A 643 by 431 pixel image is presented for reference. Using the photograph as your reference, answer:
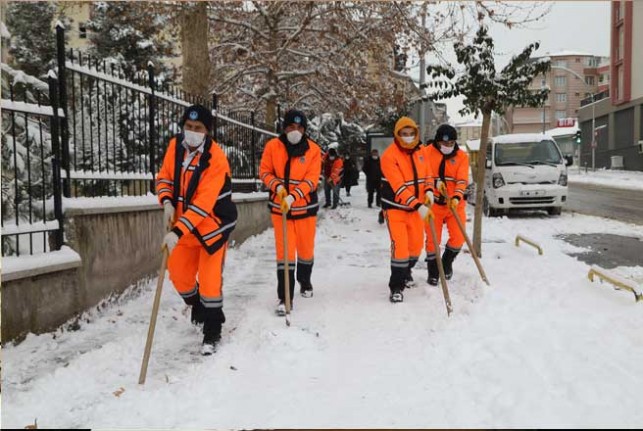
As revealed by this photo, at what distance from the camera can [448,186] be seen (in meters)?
6.81

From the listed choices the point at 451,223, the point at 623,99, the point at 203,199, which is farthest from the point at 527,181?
the point at 623,99

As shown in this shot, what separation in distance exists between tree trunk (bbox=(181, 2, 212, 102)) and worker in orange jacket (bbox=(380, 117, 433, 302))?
6.34 meters

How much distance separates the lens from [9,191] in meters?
5.50

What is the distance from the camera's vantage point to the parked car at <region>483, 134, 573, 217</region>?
14.4m

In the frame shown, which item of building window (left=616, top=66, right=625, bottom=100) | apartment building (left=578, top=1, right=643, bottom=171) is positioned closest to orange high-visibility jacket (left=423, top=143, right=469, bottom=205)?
apartment building (left=578, top=1, right=643, bottom=171)

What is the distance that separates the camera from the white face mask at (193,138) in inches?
185

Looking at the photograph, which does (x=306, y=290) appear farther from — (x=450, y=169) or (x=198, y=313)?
(x=450, y=169)

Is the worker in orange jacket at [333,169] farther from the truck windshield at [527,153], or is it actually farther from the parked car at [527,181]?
the truck windshield at [527,153]

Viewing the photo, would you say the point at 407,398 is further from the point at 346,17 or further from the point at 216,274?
the point at 346,17

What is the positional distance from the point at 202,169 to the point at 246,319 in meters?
1.60

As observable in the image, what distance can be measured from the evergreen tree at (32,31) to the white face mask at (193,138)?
95.7 ft

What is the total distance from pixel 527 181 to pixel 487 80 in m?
7.16

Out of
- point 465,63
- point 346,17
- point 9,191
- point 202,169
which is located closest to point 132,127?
point 9,191

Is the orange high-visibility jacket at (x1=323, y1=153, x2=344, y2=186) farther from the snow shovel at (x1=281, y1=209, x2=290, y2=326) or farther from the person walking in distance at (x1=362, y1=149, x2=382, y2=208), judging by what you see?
the snow shovel at (x1=281, y1=209, x2=290, y2=326)
